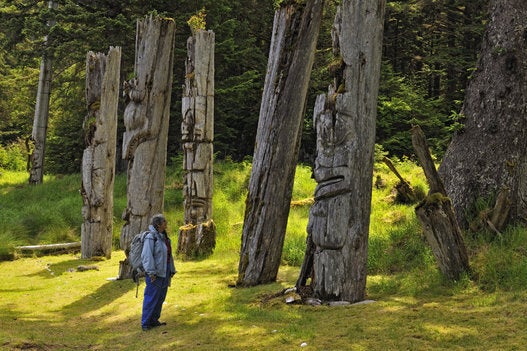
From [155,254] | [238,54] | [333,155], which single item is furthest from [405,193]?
[238,54]

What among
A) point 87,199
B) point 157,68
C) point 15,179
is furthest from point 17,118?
point 157,68

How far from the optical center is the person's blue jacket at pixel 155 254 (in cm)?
705

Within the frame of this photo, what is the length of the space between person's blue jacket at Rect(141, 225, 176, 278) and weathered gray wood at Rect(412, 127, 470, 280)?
351 cm

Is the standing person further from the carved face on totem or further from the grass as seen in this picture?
the carved face on totem

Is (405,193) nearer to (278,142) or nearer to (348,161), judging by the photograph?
(278,142)

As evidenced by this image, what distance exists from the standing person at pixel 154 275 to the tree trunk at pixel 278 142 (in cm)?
219

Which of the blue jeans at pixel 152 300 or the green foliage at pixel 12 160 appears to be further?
the green foliage at pixel 12 160

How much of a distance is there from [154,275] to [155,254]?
28 cm

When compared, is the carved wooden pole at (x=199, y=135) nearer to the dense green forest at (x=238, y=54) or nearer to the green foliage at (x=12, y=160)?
the dense green forest at (x=238, y=54)

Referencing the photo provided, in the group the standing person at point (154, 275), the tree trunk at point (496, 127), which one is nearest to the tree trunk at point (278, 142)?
the standing person at point (154, 275)

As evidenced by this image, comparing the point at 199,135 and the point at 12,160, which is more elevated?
the point at 199,135

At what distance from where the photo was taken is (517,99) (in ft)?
30.3

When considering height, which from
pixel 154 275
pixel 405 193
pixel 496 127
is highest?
pixel 496 127

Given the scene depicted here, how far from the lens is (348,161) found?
7.25m
